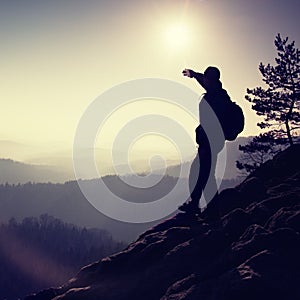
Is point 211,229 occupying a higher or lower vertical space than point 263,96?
lower

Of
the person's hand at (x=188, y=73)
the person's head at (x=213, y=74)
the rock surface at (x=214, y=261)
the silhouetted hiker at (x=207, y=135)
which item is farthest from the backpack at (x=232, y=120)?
the rock surface at (x=214, y=261)

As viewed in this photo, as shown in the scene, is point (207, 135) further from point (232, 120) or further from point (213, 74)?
point (213, 74)

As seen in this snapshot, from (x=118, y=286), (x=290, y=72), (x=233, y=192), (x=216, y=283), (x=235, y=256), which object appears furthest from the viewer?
(x=290, y=72)

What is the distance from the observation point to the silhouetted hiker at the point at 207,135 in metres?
11.8

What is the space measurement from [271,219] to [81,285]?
5.39 metres

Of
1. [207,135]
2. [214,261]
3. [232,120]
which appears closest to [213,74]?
[232,120]

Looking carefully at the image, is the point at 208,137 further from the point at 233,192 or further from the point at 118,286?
the point at 118,286

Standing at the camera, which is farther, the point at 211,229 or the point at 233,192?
the point at 233,192

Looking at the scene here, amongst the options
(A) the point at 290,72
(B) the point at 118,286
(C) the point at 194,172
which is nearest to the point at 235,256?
(B) the point at 118,286

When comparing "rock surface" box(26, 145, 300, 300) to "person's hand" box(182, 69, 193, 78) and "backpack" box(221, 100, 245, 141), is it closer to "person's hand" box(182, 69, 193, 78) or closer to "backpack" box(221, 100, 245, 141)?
"backpack" box(221, 100, 245, 141)

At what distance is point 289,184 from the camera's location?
1322cm

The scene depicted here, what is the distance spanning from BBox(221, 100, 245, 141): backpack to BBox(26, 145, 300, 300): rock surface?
220cm

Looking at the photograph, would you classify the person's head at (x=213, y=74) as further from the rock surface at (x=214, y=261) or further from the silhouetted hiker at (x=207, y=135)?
the rock surface at (x=214, y=261)

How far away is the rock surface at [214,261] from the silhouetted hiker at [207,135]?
27.8 inches
